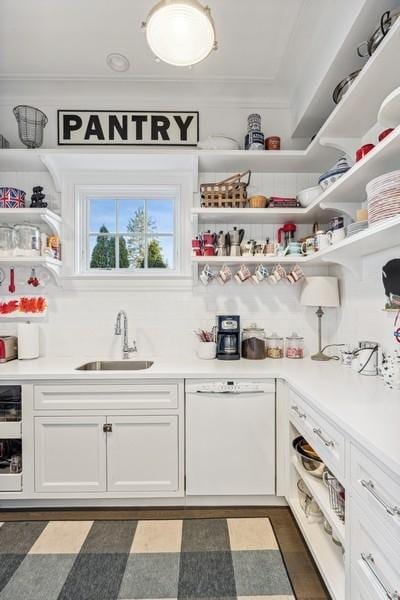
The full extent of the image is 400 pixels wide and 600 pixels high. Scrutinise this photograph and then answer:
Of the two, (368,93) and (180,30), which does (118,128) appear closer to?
(180,30)

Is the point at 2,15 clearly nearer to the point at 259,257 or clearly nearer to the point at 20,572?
the point at 259,257

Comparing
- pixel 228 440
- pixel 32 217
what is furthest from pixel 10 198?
pixel 228 440

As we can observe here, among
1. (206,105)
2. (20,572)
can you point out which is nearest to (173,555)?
(20,572)

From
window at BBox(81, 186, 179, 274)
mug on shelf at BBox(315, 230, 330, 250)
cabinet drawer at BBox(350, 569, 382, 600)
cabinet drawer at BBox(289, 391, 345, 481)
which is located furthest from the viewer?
window at BBox(81, 186, 179, 274)

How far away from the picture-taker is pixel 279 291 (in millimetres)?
2582

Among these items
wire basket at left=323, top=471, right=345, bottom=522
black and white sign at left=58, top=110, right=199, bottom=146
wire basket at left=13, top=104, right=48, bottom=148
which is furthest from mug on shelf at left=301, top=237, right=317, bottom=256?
wire basket at left=13, top=104, right=48, bottom=148

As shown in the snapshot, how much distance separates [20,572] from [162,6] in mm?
2521

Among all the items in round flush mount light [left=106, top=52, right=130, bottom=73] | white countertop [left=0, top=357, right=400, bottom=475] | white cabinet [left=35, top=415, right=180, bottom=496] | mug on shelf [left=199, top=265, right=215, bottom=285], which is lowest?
white cabinet [left=35, top=415, right=180, bottom=496]

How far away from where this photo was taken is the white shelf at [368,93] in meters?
1.30

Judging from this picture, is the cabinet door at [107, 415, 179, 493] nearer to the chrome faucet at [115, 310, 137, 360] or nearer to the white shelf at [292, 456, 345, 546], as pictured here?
the chrome faucet at [115, 310, 137, 360]

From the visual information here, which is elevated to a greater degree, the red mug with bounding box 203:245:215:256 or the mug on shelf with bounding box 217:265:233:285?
the red mug with bounding box 203:245:215:256

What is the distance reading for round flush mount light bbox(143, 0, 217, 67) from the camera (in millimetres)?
1330

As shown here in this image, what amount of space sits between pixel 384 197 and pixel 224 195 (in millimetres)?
1224

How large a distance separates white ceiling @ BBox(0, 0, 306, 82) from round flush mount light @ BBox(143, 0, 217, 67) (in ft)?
2.03
